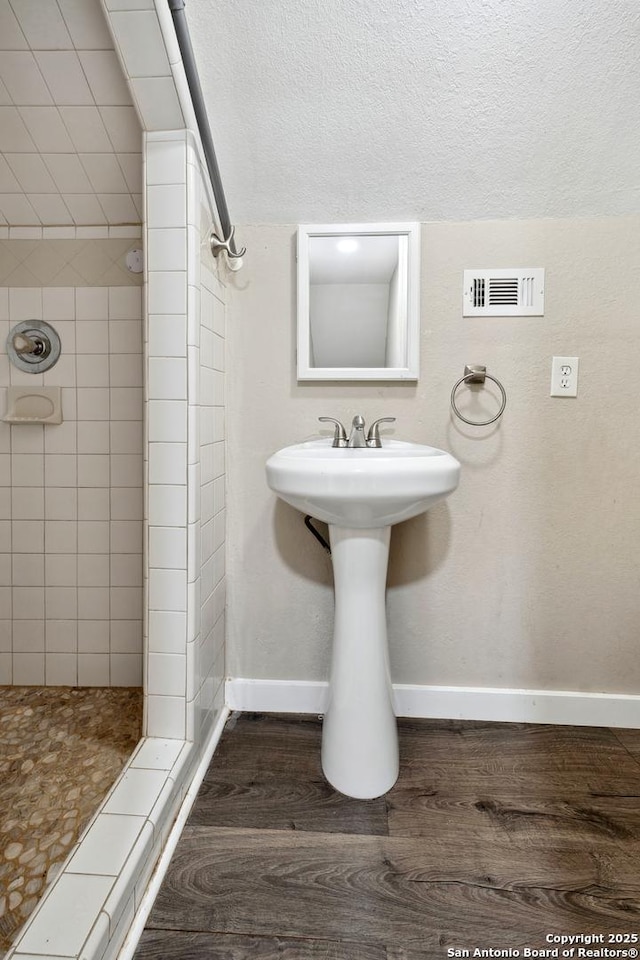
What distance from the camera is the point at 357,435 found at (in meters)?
1.37

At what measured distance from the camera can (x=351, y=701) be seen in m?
1.22

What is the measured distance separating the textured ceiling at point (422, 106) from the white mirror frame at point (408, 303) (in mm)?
43

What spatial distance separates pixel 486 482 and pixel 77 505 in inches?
53.4

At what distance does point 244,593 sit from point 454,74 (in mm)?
1562

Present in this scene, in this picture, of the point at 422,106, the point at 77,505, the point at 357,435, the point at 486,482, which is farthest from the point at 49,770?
the point at 422,106

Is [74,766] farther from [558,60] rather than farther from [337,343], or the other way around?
[558,60]

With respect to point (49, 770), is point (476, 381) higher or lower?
higher

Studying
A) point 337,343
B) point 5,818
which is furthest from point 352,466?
point 5,818

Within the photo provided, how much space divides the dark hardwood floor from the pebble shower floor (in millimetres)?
245

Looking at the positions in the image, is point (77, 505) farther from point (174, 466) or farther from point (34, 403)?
point (174, 466)

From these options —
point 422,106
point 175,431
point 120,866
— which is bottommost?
point 120,866

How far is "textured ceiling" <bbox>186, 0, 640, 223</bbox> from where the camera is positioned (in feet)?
3.82

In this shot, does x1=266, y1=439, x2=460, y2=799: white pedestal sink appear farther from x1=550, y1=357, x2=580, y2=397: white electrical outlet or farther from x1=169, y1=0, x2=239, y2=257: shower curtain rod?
x1=169, y1=0, x2=239, y2=257: shower curtain rod

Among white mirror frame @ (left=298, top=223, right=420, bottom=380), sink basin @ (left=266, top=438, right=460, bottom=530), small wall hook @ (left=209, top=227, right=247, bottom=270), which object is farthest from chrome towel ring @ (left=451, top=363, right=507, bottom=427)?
small wall hook @ (left=209, top=227, right=247, bottom=270)
